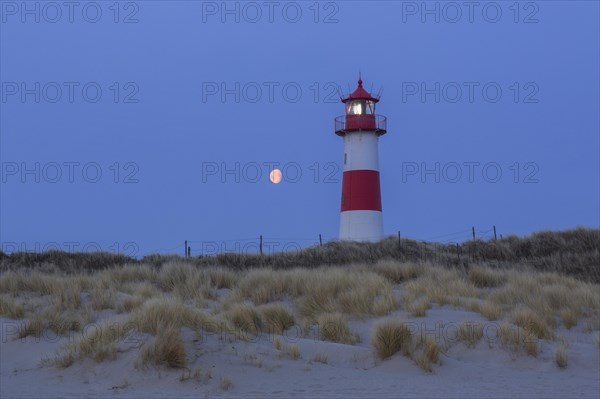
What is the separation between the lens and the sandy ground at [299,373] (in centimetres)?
658

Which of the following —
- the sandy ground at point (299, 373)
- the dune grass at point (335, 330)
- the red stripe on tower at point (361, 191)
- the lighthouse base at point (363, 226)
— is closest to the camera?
the sandy ground at point (299, 373)

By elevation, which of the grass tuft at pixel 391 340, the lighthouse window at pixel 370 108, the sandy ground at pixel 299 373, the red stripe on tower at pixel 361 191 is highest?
the lighthouse window at pixel 370 108

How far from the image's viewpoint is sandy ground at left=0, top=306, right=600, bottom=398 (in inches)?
259

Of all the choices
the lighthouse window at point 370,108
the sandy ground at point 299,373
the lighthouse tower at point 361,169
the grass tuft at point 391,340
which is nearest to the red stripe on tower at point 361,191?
the lighthouse tower at point 361,169

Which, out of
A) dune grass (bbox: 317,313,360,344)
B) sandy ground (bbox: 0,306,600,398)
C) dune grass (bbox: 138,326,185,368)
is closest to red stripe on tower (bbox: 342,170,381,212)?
dune grass (bbox: 317,313,360,344)

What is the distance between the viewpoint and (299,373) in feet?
24.0

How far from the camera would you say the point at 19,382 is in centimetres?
679

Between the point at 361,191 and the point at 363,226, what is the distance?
167cm

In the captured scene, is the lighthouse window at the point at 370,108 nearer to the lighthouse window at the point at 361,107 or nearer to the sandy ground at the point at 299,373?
the lighthouse window at the point at 361,107

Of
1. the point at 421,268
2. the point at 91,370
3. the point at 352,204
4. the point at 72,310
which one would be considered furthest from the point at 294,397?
the point at 352,204

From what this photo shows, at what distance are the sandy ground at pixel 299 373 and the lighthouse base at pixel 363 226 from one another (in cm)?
1897

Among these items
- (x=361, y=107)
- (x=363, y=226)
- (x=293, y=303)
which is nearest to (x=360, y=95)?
(x=361, y=107)

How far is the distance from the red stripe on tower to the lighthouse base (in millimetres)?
280

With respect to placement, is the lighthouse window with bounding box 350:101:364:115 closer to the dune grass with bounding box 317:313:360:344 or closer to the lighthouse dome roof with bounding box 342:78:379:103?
the lighthouse dome roof with bounding box 342:78:379:103
